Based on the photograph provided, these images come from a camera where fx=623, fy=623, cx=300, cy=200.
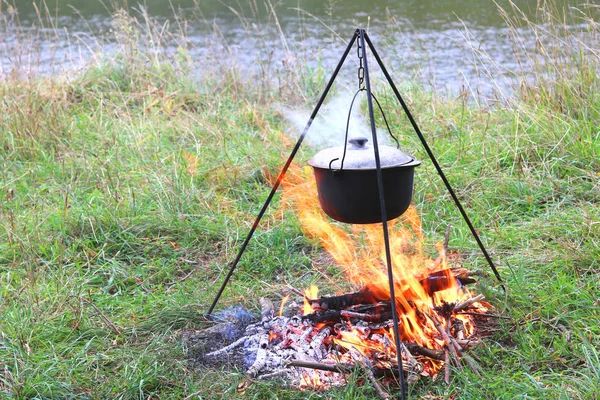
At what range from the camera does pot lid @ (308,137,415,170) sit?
225 cm

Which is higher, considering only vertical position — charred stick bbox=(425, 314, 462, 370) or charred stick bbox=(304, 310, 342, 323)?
charred stick bbox=(304, 310, 342, 323)

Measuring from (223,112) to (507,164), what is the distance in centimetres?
257

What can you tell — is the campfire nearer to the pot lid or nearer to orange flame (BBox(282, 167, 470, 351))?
orange flame (BBox(282, 167, 470, 351))

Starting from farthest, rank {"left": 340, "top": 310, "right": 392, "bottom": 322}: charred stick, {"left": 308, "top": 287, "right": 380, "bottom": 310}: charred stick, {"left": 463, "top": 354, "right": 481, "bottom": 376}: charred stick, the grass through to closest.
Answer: {"left": 308, "top": 287, "right": 380, "bottom": 310}: charred stick, {"left": 340, "top": 310, "right": 392, "bottom": 322}: charred stick, the grass, {"left": 463, "top": 354, "right": 481, "bottom": 376}: charred stick

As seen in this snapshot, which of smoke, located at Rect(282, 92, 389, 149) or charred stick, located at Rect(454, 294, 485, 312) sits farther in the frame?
smoke, located at Rect(282, 92, 389, 149)

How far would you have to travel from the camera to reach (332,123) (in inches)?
212

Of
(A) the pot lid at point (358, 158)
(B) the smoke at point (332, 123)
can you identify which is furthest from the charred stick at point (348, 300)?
(B) the smoke at point (332, 123)

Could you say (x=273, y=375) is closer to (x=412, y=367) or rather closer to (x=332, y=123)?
(x=412, y=367)

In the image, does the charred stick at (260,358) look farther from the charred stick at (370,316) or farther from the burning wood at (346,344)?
the charred stick at (370,316)

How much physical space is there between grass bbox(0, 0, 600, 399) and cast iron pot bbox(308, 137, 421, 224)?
2.05 feet

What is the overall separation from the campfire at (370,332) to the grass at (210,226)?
0.08 m

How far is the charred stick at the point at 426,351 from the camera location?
2354 mm

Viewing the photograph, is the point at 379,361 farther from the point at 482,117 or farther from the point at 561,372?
the point at 482,117

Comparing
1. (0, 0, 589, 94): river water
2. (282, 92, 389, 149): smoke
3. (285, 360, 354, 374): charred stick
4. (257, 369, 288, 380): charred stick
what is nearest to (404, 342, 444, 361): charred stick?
(285, 360, 354, 374): charred stick
